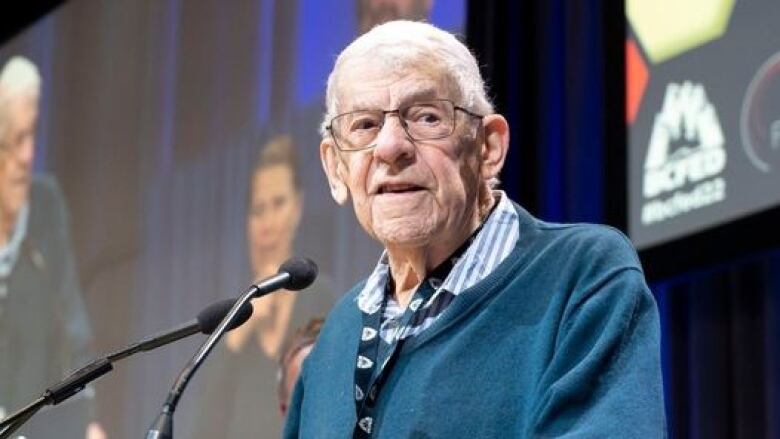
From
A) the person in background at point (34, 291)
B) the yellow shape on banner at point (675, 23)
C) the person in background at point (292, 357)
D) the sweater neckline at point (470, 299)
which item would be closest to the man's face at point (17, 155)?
the person in background at point (34, 291)

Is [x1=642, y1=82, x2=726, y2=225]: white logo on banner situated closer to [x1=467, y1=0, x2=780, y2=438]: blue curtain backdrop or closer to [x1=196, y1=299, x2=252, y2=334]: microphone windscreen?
[x1=467, y1=0, x2=780, y2=438]: blue curtain backdrop

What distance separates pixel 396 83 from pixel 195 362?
50 cm

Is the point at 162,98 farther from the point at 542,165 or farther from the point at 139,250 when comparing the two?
the point at 542,165

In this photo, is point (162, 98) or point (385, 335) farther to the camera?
point (162, 98)

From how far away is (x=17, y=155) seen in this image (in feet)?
20.0

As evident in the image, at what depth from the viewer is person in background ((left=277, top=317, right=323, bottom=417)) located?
4293 millimetres

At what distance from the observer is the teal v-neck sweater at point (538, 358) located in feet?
5.72

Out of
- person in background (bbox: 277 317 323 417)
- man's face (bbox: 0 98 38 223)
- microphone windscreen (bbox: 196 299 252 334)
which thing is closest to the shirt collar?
microphone windscreen (bbox: 196 299 252 334)

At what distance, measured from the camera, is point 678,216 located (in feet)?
12.1

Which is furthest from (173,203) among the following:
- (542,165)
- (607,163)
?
(607,163)

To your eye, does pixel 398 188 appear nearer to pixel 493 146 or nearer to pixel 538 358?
pixel 493 146

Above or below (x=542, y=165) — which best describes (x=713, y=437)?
below

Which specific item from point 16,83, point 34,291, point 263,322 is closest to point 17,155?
point 16,83

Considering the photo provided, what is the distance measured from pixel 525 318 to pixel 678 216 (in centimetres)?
189
